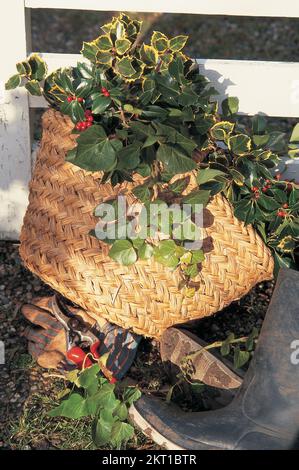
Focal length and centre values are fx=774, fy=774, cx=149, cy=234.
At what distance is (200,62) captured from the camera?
2.52 m

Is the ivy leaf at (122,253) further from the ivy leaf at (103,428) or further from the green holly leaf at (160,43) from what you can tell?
the green holly leaf at (160,43)

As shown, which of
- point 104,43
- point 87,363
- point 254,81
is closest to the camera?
point 104,43

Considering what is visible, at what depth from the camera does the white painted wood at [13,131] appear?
2.48 metres

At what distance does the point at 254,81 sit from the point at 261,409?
1069 millimetres

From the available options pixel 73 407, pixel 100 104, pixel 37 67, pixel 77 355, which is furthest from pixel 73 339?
pixel 37 67

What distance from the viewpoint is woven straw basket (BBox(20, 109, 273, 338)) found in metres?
2.29

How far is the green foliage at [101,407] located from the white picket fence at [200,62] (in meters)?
0.86

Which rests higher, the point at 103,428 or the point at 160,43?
the point at 160,43

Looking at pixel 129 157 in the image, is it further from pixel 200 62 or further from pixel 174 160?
pixel 200 62

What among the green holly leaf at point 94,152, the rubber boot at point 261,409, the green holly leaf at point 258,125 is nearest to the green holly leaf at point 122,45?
the green holly leaf at point 94,152

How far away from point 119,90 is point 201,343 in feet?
2.71

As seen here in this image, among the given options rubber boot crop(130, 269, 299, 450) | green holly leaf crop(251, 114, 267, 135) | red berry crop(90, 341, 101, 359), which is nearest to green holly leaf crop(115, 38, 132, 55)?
green holly leaf crop(251, 114, 267, 135)
